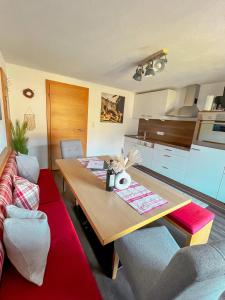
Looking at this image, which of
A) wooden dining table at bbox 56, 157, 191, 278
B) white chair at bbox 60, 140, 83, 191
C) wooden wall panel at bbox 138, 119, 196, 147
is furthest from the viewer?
wooden wall panel at bbox 138, 119, 196, 147

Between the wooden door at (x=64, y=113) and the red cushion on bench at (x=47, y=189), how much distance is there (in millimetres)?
1367

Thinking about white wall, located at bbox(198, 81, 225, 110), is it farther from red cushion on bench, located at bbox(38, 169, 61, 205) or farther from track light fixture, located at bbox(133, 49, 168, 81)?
red cushion on bench, located at bbox(38, 169, 61, 205)

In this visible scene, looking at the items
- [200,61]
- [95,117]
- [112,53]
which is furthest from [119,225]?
[95,117]

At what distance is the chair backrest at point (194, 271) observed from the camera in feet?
1.32

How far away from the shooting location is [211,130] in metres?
2.68

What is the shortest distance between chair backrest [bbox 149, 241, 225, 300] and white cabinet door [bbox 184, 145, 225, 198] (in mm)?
2468

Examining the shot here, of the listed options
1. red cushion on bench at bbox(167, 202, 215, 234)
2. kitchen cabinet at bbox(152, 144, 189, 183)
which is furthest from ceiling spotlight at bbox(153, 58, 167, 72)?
kitchen cabinet at bbox(152, 144, 189, 183)

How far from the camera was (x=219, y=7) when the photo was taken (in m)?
1.05

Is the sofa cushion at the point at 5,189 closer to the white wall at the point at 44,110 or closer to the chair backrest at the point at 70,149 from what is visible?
the chair backrest at the point at 70,149

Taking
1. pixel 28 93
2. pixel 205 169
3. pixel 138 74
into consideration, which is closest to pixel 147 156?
pixel 205 169

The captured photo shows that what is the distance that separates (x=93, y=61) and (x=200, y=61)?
61.0 inches

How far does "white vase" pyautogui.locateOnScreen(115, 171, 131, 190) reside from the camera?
1.28 m

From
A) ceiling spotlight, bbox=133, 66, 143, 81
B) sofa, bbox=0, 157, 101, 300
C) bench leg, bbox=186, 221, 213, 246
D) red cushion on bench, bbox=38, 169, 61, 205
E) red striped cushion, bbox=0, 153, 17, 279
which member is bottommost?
bench leg, bbox=186, 221, 213, 246

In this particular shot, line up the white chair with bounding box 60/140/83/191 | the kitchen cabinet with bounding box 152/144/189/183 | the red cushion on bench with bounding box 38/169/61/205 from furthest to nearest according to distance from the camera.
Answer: the kitchen cabinet with bounding box 152/144/189/183, the white chair with bounding box 60/140/83/191, the red cushion on bench with bounding box 38/169/61/205
